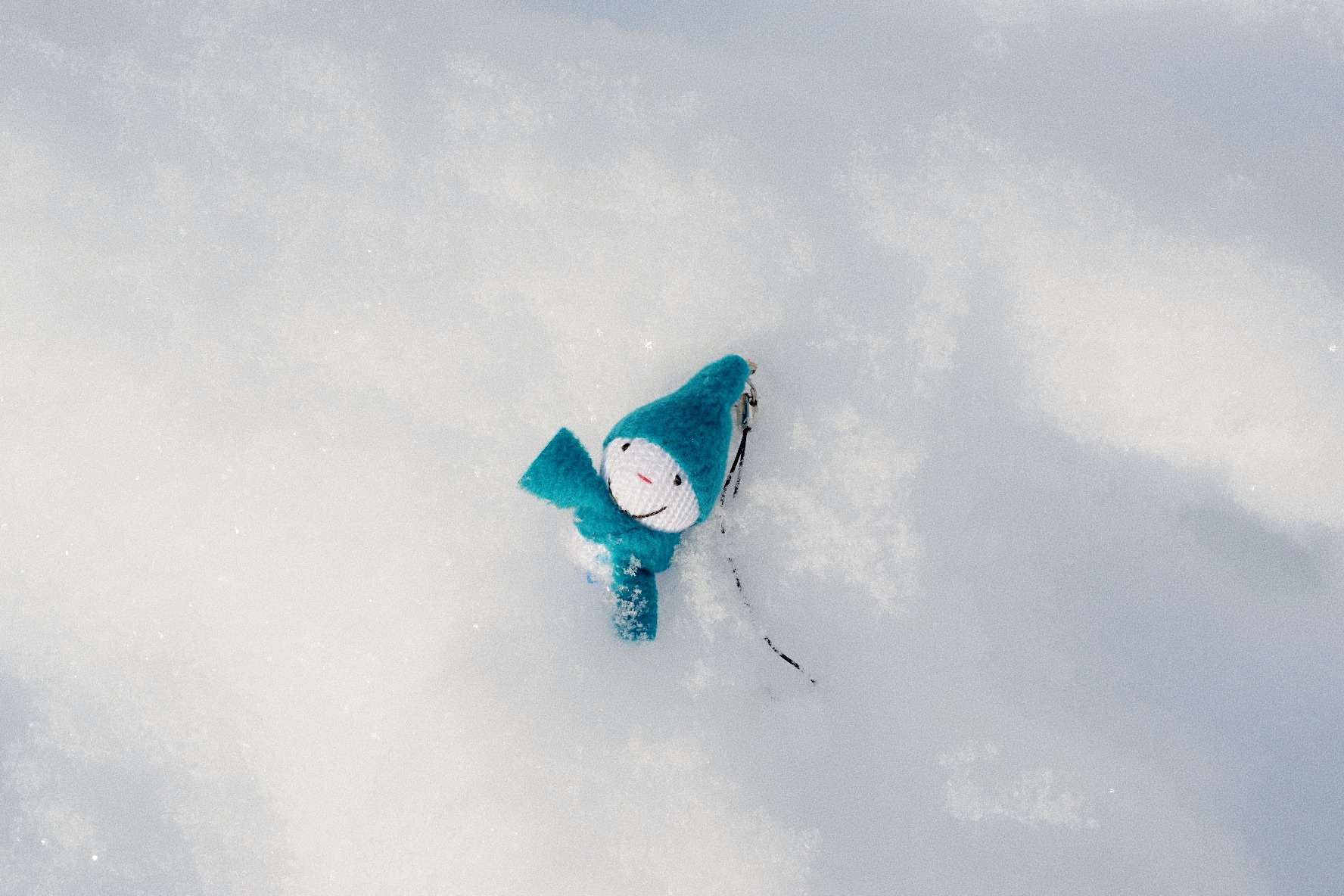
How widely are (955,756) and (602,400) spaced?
753mm

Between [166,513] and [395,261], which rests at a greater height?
[395,261]

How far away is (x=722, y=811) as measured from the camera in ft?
3.38

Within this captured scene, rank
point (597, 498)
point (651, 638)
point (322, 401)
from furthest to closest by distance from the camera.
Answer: point (322, 401)
point (651, 638)
point (597, 498)

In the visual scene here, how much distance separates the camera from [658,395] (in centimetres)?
106

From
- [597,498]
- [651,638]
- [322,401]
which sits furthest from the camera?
[322,401]

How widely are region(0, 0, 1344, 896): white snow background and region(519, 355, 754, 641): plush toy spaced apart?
0.47 feet

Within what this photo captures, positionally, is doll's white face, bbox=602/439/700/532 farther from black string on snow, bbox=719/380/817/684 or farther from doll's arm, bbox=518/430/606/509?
black string on snow, bbox=719/380/817/684

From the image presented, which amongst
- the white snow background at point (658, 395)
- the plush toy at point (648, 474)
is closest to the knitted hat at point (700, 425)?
the plush toy at point (648, 474)

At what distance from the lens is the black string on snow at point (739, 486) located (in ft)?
3.39

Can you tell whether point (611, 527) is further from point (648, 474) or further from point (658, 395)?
point (658, 395)

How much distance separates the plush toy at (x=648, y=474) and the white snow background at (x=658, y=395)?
0.47ft

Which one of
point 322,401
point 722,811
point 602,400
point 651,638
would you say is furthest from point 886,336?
point 322,401

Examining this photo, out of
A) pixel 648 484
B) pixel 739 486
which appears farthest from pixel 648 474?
pixel 739 486

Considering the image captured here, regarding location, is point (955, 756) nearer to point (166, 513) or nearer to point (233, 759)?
point (233, 759)
